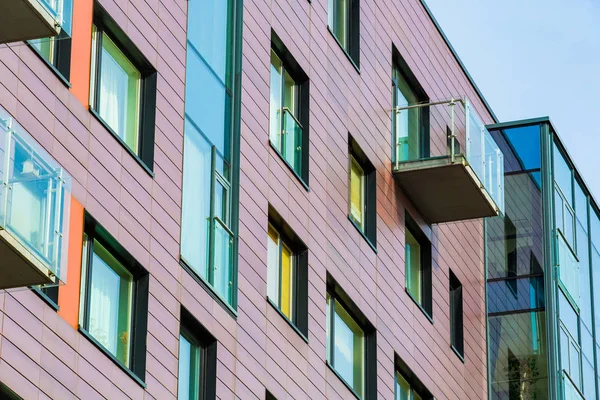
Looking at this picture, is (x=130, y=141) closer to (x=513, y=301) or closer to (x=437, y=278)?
(x=437, y=278)

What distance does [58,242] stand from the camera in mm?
20156

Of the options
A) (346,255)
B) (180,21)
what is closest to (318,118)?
(346,255)

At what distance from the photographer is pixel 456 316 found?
37281 millimetres

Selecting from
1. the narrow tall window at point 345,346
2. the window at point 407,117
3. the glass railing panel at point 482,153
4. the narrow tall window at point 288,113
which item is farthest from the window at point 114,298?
the glass railing panel at point 482,153

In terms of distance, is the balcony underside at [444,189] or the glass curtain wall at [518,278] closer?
the balcony underside at [444,189]

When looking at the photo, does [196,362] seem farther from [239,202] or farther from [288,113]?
[288,113]

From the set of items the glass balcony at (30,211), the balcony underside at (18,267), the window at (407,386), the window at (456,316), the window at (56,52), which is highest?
the window at (456,316)

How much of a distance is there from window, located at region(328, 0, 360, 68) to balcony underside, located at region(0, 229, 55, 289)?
46.8 feet

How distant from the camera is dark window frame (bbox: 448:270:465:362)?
121 ft

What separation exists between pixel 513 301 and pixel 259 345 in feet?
40.9

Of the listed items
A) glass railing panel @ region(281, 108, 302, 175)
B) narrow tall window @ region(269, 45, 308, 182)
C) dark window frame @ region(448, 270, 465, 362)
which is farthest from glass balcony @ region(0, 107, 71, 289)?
dark window frame @ region(448, 270, 465, 362)

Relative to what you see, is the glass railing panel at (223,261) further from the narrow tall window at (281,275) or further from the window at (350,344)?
the window at (350,344)

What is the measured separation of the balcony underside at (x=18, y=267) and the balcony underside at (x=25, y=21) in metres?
2.46

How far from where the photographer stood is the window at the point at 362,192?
108ft
